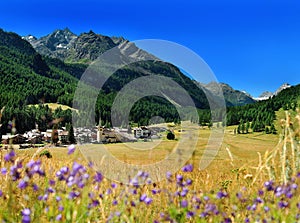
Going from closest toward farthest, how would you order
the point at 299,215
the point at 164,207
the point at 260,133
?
1. the point at 299,215
2. the point at 164,207
3. the point at 260,133

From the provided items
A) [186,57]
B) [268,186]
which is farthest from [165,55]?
[268,186]

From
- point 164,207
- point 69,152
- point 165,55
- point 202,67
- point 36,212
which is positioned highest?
point 165,55

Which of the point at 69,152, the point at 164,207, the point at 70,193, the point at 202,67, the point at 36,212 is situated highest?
the point at 202,67

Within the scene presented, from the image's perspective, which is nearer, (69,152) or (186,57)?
(69,152)

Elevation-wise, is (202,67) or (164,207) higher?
(202,67)

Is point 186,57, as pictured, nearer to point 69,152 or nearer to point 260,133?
point 69,152

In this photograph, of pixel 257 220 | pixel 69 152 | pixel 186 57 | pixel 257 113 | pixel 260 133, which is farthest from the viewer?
pixel 257 113

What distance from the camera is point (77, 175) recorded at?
111 inches

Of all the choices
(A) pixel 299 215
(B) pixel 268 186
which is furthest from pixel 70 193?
(A) pixel 299 215

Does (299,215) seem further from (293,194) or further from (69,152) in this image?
(69,152)

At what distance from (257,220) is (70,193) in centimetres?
162

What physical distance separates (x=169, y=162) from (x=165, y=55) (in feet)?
18.7

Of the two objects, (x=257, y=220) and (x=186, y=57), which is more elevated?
(x=186, y=57)

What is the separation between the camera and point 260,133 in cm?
15712
